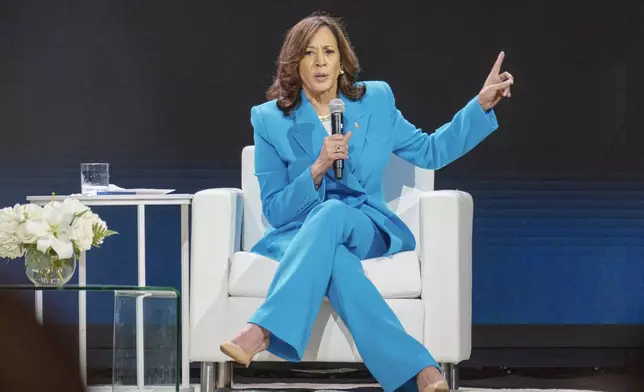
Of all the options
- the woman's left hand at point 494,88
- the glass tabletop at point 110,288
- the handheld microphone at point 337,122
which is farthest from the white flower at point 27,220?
the woman's left hand at point 494,88

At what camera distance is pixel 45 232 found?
2.01m

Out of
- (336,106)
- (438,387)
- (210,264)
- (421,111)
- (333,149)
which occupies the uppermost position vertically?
(421,111)

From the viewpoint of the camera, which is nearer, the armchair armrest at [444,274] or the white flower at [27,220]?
the white flower at [27,220]

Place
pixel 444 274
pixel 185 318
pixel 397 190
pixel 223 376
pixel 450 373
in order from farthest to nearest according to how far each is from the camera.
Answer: pixel 185 318
pixel 397 190
pixel 223 376
pixel 450 373
pixel 444 274

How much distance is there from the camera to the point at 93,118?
4199 mm

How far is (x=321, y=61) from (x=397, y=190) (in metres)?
0.57

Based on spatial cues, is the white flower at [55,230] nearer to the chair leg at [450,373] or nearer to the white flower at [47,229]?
the white flower at [47,229]

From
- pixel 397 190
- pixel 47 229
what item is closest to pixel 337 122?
pixel 397 190

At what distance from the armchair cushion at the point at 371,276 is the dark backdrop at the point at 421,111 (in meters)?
1.53

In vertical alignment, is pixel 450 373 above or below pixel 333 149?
below

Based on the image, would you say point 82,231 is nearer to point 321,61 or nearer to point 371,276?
point 371,276

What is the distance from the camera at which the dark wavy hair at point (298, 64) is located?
2.97m

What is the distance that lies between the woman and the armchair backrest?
0.15 meters

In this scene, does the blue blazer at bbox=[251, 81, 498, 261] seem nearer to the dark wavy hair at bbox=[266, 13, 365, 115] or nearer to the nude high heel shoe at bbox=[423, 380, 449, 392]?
the dark wavy hair at bbox=[266, 13, 365, 115]
